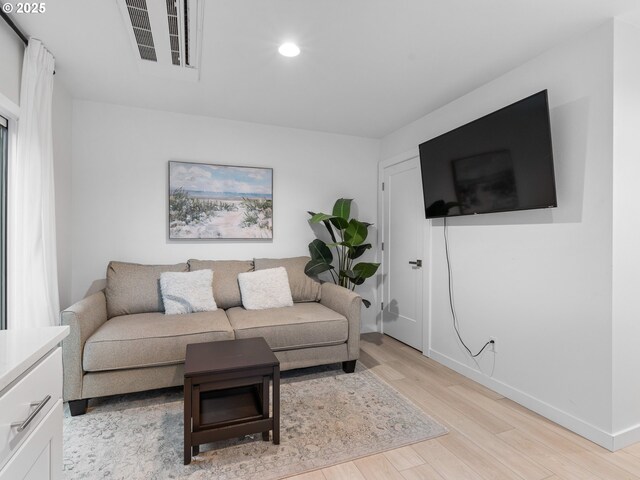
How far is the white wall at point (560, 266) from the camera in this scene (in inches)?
74.3

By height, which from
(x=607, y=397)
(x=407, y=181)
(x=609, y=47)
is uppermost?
(x=609, y=47)

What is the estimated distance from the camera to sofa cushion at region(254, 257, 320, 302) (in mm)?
3285

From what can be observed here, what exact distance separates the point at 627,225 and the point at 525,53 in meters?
1.26

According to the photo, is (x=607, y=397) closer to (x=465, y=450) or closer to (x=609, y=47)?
(x=465, y=450)

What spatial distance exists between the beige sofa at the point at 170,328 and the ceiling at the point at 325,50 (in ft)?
4.96

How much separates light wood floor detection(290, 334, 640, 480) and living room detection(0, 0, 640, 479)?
0.01 m

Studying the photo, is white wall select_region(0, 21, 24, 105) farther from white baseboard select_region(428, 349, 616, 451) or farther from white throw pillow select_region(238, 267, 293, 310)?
white baseboard select_region(428, 349, 616, 451)

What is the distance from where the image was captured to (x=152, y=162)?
10.5 feet

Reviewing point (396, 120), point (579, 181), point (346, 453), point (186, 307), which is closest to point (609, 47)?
point (579, 181)

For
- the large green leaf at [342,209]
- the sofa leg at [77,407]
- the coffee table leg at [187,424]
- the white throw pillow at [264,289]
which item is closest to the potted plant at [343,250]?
the large green leaf at [342,209]

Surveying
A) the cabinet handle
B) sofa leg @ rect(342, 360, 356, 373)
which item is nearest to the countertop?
the cabinet handle

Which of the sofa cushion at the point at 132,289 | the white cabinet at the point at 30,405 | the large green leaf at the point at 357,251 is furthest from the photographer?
the large green leaf at the point at 357,251

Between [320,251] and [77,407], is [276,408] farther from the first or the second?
[320,251]

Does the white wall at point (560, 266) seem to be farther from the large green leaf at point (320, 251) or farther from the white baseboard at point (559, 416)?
the large green leaf at point (320, 251)
